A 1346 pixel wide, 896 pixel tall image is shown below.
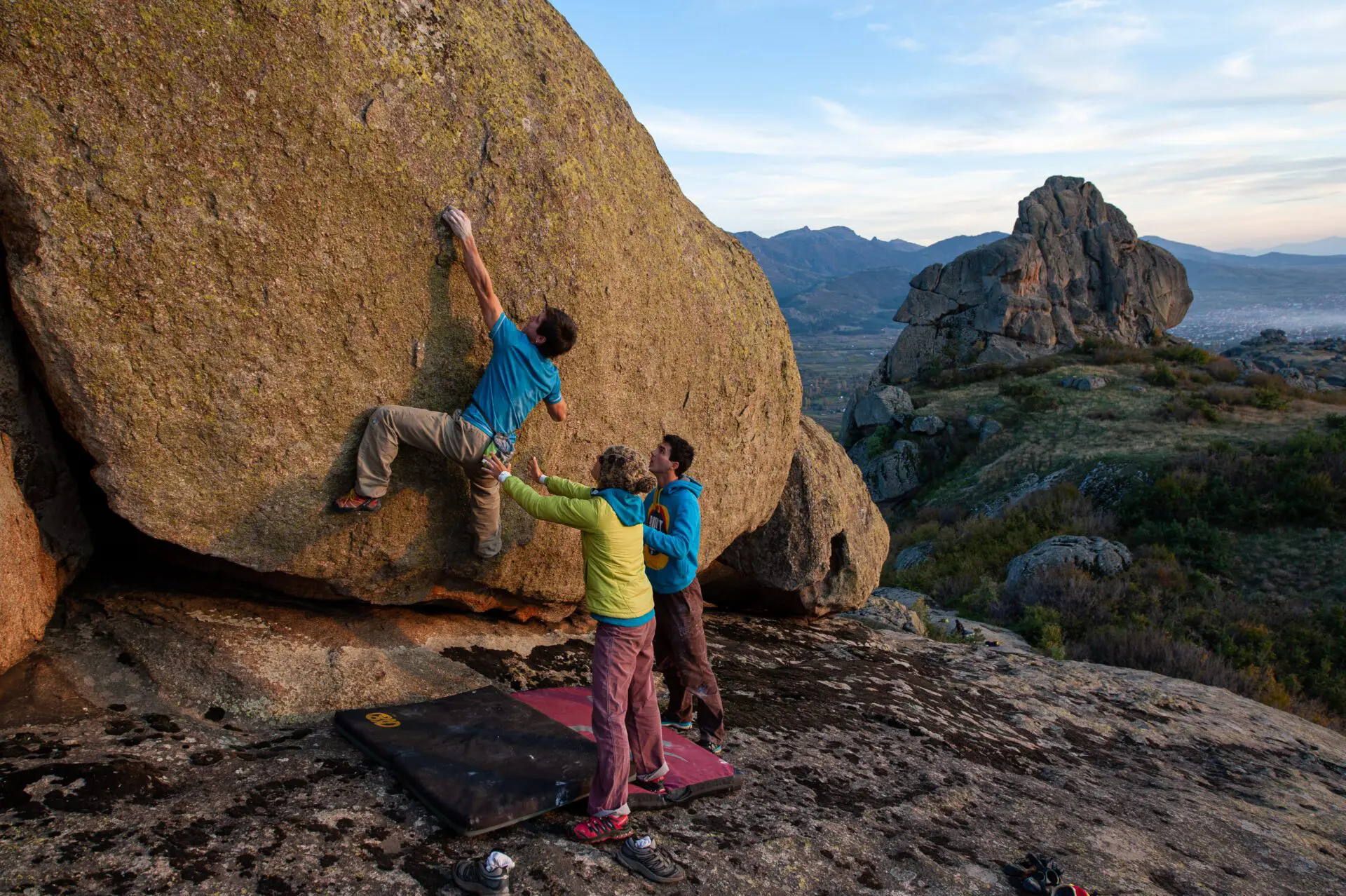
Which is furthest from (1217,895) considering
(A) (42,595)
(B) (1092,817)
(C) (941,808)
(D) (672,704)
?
(A) (42,595)

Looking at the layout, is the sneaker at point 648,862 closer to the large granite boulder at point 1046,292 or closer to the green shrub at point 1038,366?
the green shrub at point 1038,366

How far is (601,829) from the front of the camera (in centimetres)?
420

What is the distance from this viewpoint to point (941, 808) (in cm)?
567

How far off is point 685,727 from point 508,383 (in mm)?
2749

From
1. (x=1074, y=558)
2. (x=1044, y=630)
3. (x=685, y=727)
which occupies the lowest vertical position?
(x=1044, y=630)

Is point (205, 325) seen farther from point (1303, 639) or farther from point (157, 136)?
point (1303, 639)

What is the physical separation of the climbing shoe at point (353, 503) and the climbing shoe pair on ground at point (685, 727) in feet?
7.96

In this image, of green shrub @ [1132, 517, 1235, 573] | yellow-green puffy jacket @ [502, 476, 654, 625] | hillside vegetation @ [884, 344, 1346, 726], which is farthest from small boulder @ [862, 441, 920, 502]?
yellow-green puffy jacket @ [502, 476, 654, 625]

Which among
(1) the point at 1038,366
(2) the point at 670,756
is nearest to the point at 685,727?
(2) the point at 670,756

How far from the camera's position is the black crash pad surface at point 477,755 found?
163 inches

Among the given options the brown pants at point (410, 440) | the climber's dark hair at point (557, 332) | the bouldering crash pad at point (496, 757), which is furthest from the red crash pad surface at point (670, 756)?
the climber's dark hair at point (557, 332)

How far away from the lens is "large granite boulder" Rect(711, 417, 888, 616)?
991cm

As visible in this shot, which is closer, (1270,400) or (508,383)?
(508,383)

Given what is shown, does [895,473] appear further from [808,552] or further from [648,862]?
[648,862]
